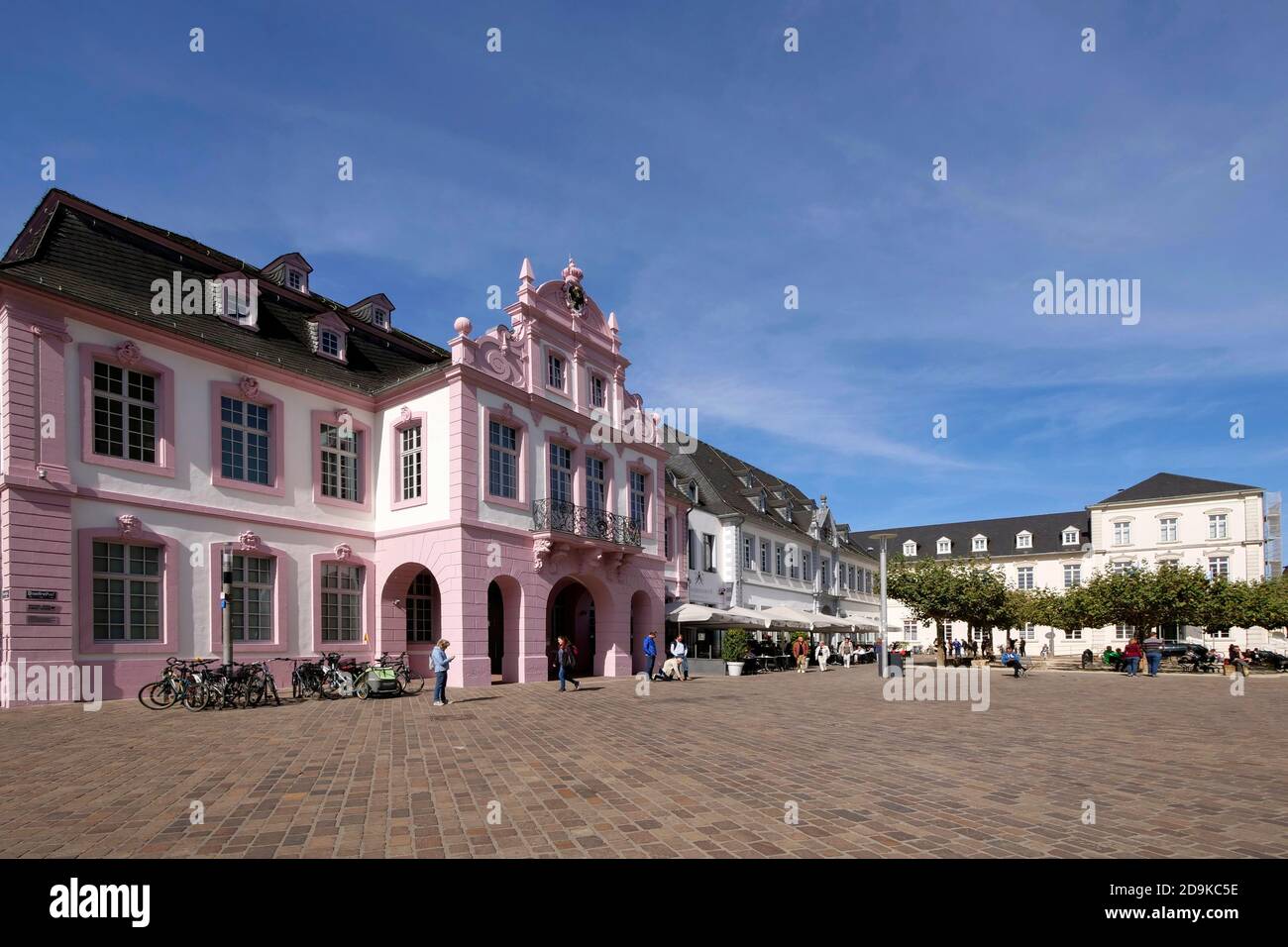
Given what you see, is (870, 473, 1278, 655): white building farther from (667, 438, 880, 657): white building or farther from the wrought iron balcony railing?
the wrought iron balcony railing

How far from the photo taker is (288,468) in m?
22.3

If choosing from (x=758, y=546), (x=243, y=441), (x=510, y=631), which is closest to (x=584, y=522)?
(x=510, y=631)

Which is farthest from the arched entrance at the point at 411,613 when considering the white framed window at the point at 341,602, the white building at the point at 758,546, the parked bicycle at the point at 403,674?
the white building at the point at 758,546

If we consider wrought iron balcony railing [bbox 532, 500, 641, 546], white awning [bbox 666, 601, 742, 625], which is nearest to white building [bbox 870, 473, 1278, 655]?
white awning [bbox 666, 601, 742, 625]

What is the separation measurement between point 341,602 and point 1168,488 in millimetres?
64895

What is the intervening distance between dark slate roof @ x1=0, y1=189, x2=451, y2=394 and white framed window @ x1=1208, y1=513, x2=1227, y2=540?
203 feet

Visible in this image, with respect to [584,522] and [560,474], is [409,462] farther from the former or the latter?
[584,522]

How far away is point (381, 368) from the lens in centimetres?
2664

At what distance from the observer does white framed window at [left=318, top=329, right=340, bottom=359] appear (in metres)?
24.6

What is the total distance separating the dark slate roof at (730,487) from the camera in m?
42.7
